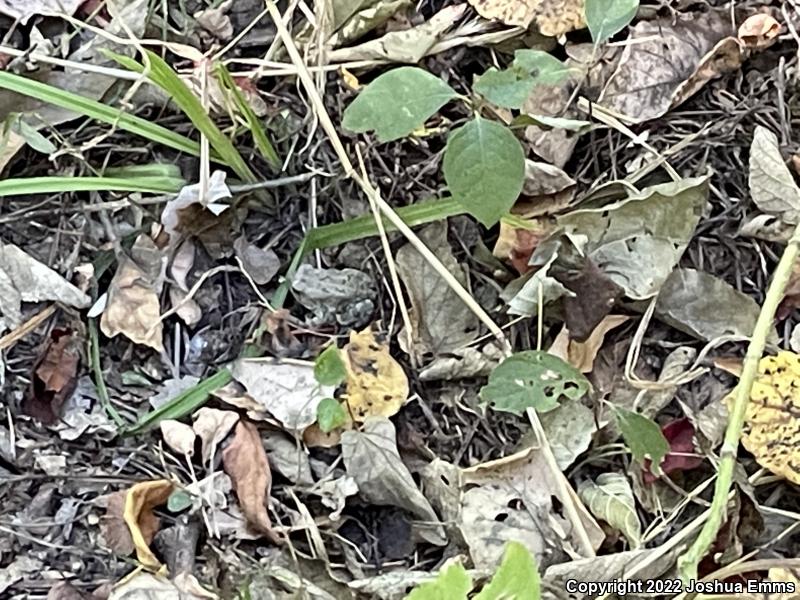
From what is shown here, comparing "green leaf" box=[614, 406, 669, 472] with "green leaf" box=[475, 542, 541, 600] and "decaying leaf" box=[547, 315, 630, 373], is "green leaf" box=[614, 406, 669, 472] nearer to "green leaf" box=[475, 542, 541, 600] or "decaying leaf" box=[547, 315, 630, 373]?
"decaying leaf" box=[547, 315, 630, 373]

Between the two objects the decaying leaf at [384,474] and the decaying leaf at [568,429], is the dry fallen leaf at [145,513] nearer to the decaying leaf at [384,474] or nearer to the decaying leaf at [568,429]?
the decaying leaf at [384,474]

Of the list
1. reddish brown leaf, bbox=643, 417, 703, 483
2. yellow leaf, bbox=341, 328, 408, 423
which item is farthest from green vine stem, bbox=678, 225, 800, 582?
yellow leaf, bbox=341, 328, 408, 423

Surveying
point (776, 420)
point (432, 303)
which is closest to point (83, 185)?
point (432, 303)

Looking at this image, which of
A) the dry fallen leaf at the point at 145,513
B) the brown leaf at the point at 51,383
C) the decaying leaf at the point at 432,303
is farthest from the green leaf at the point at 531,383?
the brown leaf at the point at 51,383

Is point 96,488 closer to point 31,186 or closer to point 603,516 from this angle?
point 31,186

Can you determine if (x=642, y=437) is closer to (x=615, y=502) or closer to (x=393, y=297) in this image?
(x=615, y=502)

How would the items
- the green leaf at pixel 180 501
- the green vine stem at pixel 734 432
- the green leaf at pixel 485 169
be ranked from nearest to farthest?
the green vine stem at pixel 734 432 → the green leaf at pixel 485 169 → the green leaf at pixel 180 501

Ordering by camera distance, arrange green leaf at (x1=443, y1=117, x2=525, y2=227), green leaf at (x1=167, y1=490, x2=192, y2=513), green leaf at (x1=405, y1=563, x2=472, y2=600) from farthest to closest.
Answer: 1. green leaf at (x1=167, y1=490, x2=192, y2=513)
2. green leaf at (x1=443, y1=117, x2=525, y2=227)
3. green leaf at (x1=405, y1=563, x2=472, y2=600)

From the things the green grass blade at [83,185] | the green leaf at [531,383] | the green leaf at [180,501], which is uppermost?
the green grass blade at [83,185]
